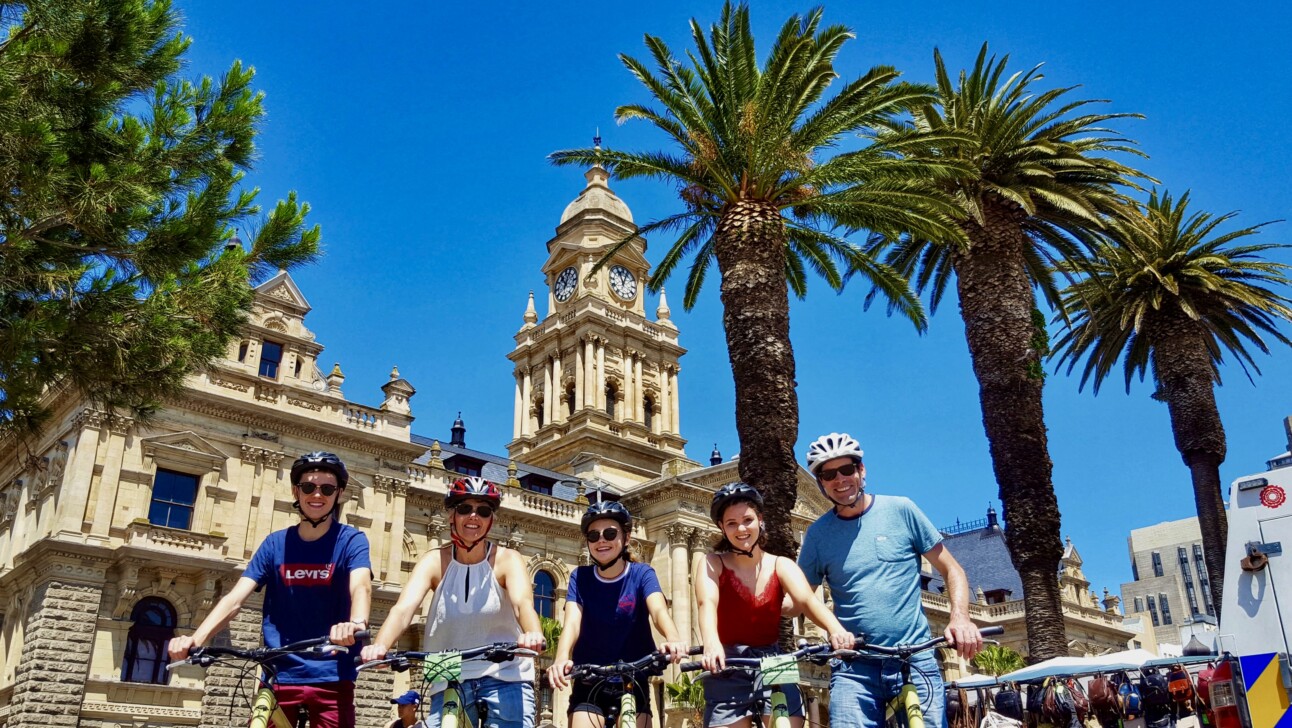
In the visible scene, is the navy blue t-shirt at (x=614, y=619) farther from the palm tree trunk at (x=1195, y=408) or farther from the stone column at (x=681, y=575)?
the stone column at (x=681, y=575)

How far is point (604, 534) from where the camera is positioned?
7090 mm

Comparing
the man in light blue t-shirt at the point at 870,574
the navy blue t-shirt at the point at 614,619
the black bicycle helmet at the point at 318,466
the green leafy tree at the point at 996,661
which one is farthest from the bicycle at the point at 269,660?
the green leafy tree at the point at 996,661

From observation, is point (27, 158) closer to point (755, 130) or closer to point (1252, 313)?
point (755, 130)

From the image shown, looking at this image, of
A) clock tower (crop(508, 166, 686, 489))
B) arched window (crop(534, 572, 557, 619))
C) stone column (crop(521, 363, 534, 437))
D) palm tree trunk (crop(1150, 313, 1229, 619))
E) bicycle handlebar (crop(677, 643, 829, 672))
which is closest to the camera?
bicycle handlebar (crop(677, 643, 829, 672))

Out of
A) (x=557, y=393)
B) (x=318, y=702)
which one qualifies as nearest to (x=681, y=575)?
(x=557, y=393)

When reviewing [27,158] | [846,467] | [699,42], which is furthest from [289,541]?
[699,42]

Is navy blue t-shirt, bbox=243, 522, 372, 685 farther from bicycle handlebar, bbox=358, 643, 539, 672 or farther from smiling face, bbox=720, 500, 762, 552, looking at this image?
smiling face, bbox=720, 500, 762, 552

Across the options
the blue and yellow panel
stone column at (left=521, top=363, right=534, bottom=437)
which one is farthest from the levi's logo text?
stone column at (left=521, top=363, right=534, bottom=437)

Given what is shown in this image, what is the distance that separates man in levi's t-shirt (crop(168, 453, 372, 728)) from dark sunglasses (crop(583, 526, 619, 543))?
4.93ft

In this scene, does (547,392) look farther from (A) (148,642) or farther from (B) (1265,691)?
(B) (1265,691)

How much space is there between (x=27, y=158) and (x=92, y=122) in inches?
66.4

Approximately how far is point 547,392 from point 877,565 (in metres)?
51.3

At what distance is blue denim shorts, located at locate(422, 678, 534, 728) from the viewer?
613 cm

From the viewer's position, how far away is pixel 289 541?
6.45m
